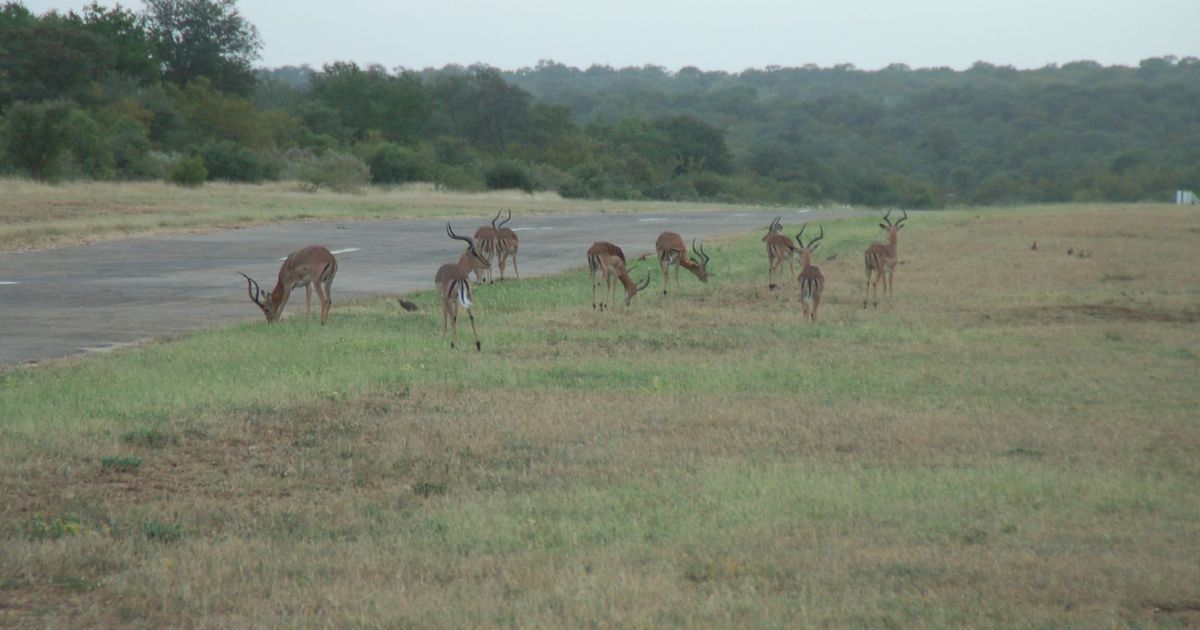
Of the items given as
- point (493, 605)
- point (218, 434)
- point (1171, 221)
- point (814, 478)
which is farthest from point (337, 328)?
point (1171, 221)

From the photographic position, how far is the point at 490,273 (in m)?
23.1

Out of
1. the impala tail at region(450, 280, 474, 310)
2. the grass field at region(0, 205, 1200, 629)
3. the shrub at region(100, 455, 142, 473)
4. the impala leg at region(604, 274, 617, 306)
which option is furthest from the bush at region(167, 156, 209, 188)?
the shrub at region(100, 455, 142, 473)

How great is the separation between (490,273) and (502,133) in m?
81.6

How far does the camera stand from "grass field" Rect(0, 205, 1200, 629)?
648 centimetres

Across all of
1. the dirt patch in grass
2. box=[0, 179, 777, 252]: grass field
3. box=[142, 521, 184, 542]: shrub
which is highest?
box=[0, 179, 777, 252]: grass field

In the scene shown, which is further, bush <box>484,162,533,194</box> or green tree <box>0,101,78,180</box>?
bush <box>484,162,533,194</box>

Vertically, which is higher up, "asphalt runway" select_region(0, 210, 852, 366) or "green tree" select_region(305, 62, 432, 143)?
"green tree" select_region(305, 62, 432, 143)

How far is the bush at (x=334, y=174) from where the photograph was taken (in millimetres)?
57250

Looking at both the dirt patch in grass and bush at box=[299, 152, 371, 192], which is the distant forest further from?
the dirt patch in grass

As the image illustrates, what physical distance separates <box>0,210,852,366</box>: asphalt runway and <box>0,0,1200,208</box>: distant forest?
1872cm

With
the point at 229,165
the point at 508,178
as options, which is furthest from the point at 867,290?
the point at 508,178

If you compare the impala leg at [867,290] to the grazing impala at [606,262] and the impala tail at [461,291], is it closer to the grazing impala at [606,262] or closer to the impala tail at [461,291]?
the grazing impala at [606,262]

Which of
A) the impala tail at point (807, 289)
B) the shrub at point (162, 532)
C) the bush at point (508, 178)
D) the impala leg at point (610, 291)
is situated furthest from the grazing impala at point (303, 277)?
the bush at point (508, 178)

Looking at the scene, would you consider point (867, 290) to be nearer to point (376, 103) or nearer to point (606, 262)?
point (606, 262)
